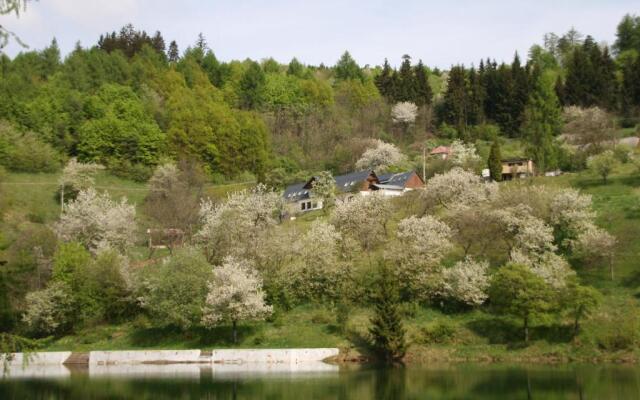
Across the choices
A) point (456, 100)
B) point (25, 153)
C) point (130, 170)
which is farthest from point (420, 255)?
point (456, 100)

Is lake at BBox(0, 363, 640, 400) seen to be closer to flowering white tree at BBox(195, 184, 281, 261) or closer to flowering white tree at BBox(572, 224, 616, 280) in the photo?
flowering white tree at BBox(572, 224, 616, 280)

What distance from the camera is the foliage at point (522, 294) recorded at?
51.0 meters

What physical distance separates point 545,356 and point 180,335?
27.3 metres

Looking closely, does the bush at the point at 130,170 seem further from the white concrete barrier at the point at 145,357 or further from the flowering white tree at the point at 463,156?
the white concrete barrier at the point at 145,357

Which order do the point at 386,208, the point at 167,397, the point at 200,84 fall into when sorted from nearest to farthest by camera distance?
the point at 167,397, the point at 386,208, the point at 200,84

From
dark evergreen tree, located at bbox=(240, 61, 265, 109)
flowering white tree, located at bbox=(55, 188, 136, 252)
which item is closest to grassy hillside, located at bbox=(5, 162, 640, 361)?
flowering white tree, located at bbox=(55, 188, 136, 252)

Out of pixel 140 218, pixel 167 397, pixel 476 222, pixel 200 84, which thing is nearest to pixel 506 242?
pixel 476 222

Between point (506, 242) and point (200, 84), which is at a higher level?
point (200, 84)

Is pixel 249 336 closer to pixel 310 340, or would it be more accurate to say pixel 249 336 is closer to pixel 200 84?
pixel 310 340

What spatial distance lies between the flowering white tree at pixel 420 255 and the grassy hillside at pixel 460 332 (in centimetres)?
208

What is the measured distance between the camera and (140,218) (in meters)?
89.0

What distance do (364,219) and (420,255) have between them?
37.5 ft

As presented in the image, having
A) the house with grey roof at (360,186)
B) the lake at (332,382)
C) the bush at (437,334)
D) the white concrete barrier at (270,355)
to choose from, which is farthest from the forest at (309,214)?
the lake at (332,382)

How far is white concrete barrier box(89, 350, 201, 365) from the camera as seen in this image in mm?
54250
